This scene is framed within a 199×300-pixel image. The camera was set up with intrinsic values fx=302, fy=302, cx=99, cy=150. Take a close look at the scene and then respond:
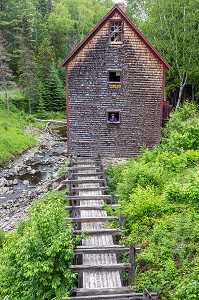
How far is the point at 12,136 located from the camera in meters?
32.8

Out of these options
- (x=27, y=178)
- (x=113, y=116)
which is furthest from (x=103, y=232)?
(x=27, y=178)

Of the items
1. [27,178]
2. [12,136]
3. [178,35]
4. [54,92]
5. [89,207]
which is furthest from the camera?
[54,92]

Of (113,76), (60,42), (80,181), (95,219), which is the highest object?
(60,42)

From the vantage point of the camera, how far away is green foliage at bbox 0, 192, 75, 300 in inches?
347

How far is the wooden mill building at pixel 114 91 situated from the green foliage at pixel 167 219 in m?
3.19

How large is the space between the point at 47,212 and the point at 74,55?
11.4 meters

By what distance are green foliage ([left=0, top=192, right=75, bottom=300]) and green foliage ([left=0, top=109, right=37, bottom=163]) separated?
62.7ft

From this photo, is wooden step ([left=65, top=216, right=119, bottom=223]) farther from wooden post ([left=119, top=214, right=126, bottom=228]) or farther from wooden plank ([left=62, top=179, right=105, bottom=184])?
wooden plank ([left=62, top=179, right=105, bottom=184])

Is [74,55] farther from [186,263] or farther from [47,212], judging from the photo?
[186,263]

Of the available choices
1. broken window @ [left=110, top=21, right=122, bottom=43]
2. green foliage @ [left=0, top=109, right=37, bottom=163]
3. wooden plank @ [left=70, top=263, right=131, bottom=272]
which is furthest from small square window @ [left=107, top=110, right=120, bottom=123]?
green foliage @ [left=0, top=109, right=37, bottom=163]

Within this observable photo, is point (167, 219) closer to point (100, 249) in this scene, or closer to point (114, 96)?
point (100, 249)

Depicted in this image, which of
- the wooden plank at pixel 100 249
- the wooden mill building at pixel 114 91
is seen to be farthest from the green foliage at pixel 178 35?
the wooden plank at pixel 100 249

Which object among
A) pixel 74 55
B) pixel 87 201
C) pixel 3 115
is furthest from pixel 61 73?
pixel 87 201

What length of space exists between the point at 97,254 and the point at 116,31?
1297cm
